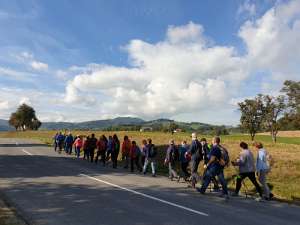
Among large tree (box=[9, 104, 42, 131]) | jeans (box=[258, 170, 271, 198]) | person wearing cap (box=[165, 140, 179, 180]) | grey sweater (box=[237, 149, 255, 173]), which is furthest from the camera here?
large tree (box=[9, 104, 42, 131])

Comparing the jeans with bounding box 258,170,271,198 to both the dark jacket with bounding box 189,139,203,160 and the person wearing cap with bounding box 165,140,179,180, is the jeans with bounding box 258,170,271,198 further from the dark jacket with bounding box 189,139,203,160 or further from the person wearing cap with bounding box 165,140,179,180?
the person wearing cap with bounding box 165,140,179,180

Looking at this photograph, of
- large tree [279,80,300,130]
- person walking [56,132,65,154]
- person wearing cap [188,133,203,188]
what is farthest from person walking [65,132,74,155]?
large tree [279,80,300,130]

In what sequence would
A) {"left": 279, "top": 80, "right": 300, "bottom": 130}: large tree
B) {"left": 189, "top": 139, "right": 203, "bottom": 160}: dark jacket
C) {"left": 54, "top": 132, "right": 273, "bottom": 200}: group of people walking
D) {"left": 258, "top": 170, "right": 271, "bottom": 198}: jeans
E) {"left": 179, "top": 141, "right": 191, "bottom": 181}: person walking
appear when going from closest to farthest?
{"left": 54, "top": 132, "right": 273, "bottom": 200}: group of people walking, {"left": 258, "top": 170, "right": 271, "bottom": 198}: jeans, {"left": 189, "top": 139, "right": 203, "bottom": 160}: dark jacket, {"left": 179, "top": 141, "right": 191, "bottom": 181}: person walking, {"left": 279, "top": 80, "right": 300, "bottom": 130}: large tree

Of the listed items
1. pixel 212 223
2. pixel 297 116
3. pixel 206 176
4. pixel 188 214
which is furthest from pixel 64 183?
pixel 297 116

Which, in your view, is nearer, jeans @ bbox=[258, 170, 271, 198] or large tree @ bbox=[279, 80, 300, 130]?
jeans @ bbox=[258, 170, 271, 198]

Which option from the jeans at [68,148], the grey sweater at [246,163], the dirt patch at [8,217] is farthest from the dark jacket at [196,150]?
the jeans at [68,148]

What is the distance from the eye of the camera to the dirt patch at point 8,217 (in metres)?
8.48

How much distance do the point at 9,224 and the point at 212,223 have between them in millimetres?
4264

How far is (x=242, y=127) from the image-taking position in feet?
270

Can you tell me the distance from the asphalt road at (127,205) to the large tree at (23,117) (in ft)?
404

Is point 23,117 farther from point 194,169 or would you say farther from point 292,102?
point 194,169

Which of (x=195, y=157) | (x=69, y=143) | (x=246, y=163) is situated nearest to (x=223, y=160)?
(x=246, y=163)

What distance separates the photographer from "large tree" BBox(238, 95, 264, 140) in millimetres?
79556

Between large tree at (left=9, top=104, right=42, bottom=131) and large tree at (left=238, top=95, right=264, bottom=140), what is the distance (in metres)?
78.9
